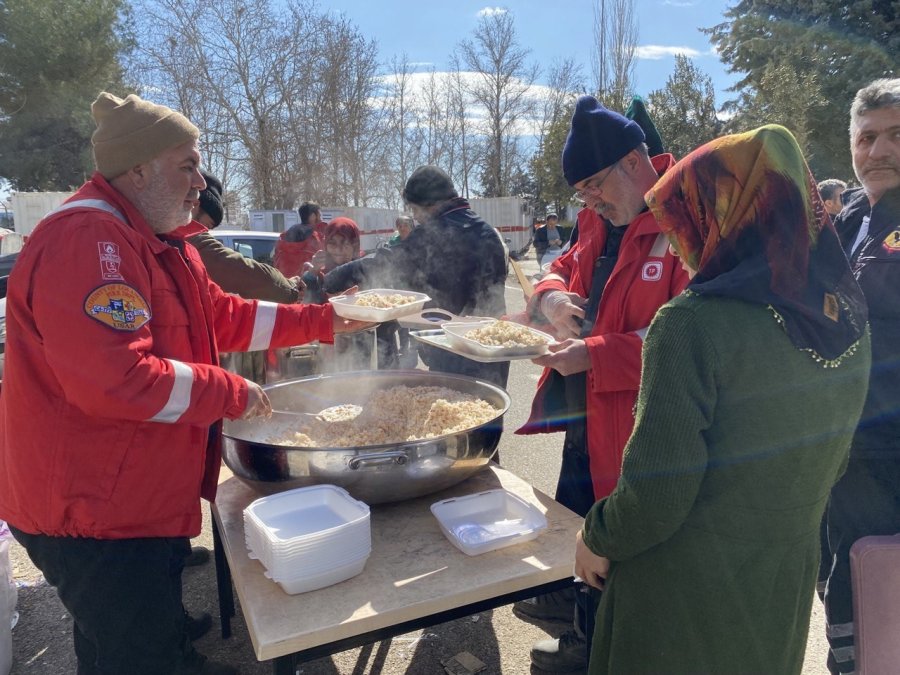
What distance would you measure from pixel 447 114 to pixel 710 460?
3149 centimetres

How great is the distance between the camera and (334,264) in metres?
5.23

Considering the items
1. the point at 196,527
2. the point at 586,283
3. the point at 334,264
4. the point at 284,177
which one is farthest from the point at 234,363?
the point at 284,177

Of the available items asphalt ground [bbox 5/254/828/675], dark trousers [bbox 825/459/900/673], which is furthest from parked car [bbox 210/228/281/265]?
dark trousers [bbox 825/459/900/673]

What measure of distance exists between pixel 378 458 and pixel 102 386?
2.54 feet

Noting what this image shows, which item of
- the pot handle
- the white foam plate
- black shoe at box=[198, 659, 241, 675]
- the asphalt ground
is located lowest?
the asphalt ground

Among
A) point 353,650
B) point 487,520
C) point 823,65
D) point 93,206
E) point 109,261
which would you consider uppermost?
point 823,65

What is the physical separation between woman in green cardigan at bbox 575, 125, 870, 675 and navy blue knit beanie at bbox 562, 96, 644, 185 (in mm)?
906

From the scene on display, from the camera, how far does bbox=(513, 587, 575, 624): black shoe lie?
2877 millimetres

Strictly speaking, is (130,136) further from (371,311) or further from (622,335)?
(622,335)

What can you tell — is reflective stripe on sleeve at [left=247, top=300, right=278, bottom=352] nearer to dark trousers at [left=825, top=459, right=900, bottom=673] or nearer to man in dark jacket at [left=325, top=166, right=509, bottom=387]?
man in dark jacket at [left=325, top=166, right=509, bottom=387]

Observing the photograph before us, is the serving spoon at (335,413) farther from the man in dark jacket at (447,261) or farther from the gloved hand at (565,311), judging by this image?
the man in dark jacket at (447,261)

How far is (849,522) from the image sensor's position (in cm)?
235

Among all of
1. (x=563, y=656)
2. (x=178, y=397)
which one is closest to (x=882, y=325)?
(x=563, y=656)

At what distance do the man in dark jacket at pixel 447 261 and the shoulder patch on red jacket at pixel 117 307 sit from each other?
213cm
